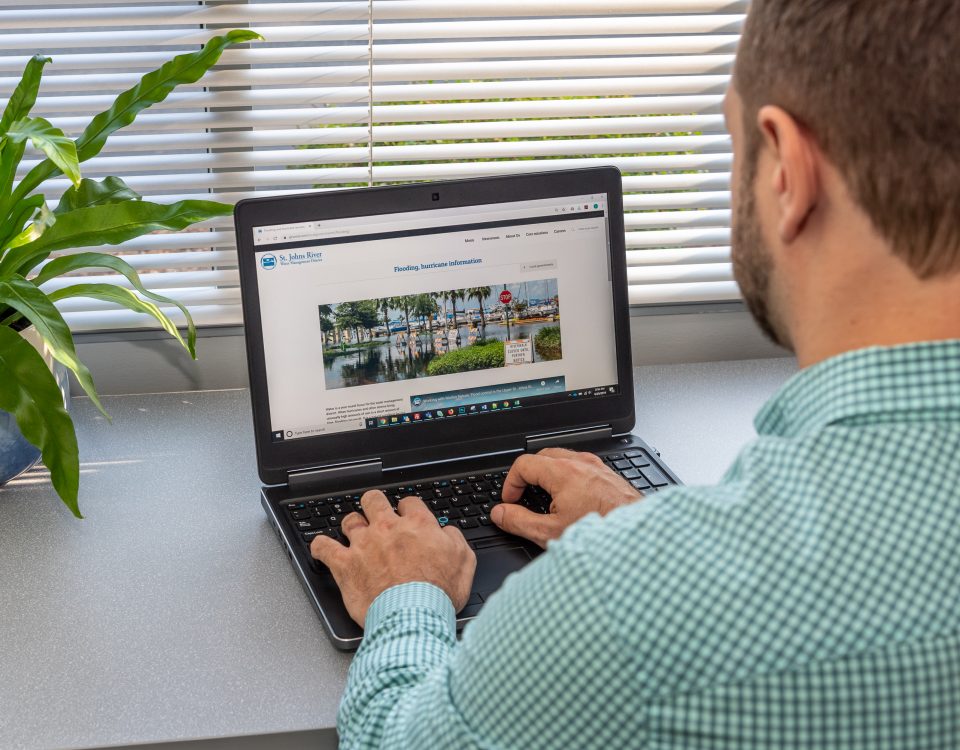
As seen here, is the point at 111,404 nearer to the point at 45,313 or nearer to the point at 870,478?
the point at 45,313

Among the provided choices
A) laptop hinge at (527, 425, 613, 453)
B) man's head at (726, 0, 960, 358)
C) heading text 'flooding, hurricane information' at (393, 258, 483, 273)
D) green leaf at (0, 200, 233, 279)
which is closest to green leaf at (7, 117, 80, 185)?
green leaf at (0, 200, 233, 279)

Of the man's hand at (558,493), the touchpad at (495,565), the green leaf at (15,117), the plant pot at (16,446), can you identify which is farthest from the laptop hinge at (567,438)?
the green leaf at (15,117)

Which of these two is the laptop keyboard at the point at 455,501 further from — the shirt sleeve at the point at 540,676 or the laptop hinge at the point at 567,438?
the shirt sleeve at the point at 540,676

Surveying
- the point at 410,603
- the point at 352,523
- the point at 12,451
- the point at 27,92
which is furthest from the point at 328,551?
the point at 27,92

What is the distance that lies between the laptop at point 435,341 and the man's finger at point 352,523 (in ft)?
0.15

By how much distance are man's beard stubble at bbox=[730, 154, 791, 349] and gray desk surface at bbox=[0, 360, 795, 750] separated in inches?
18.8

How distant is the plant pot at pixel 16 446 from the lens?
4.08 feet

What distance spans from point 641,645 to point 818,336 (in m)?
0.26

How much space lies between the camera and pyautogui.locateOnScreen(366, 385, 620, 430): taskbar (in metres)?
1.26

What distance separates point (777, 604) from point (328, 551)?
56cm

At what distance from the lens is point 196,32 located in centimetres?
143

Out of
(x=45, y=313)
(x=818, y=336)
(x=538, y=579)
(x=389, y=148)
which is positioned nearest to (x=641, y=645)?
(x=538, y=579)

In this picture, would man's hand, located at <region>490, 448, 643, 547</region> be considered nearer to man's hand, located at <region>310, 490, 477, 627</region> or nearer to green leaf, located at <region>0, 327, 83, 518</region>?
man's hand, located at <region>310, 490, 477, 627</region>


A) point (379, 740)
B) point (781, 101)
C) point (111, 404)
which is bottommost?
point (379, 740)
